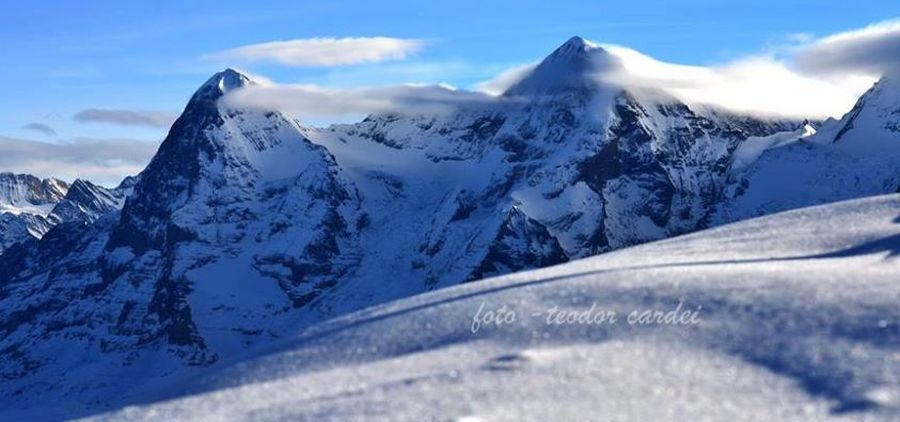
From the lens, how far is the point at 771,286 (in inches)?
1319

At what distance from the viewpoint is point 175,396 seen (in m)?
31.0

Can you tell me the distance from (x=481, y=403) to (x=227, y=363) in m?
11.5

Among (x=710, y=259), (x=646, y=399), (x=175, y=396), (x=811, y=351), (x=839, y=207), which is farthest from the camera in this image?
(x=839, y=207)

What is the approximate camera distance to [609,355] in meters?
28.8

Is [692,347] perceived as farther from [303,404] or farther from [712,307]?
[303,404]

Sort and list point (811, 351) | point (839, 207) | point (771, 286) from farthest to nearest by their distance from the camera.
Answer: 1. point (839, 207)
2. point (771, 286)
3. point (811, 351)

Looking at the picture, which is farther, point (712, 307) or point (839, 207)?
point (839, 207)

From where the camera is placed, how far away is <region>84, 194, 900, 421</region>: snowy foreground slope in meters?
25.2

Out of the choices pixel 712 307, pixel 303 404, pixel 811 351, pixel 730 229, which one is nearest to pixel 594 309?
pixel 712 307

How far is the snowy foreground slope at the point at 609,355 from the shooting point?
82.5 ft

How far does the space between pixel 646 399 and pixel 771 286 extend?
939 cm

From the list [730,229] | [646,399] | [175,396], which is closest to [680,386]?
[646,399]

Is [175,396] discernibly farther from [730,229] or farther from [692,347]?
[730,229]

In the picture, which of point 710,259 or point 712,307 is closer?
point 712,307
